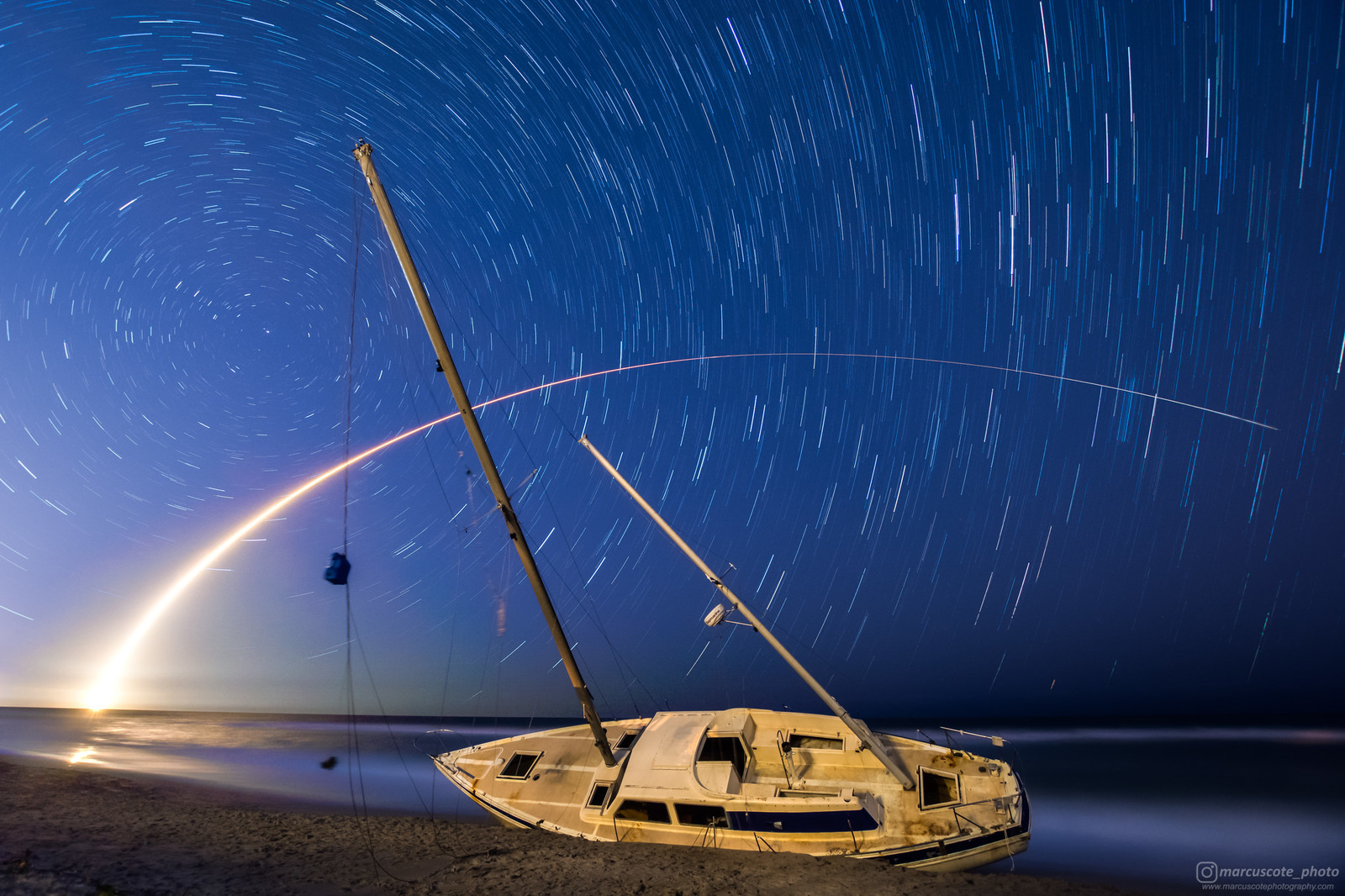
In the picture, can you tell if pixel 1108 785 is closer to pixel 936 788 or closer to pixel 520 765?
pixel 936 788

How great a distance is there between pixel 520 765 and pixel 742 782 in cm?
865

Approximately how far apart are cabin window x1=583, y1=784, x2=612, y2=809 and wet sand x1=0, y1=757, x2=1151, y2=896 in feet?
4.52

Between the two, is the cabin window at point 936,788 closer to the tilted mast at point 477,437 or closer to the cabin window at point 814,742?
the cabin window at point 814,742

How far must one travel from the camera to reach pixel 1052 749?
65.8 metres

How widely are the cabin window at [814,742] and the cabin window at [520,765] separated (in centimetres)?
872

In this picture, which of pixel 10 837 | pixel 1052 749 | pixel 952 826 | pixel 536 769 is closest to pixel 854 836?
pixel 952 826

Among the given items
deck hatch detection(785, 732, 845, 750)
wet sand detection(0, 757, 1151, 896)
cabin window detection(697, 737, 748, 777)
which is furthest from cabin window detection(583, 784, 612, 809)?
deck hatch detection(785, 732, 845, 750)

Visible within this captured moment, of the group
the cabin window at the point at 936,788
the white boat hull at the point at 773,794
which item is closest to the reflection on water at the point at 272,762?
the white boat hull at the point at 773,794

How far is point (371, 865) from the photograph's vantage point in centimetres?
1397

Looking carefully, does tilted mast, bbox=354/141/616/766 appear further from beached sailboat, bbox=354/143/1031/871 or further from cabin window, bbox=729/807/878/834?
cabin window, bbox=729/807/878/834

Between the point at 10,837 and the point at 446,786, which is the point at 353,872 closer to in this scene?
the point at 10,837

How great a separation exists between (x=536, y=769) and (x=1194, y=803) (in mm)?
39368

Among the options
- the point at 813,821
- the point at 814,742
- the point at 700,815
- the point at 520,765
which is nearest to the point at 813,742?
the point at 814,742

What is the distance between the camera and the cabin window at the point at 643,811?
15156 millimetres
